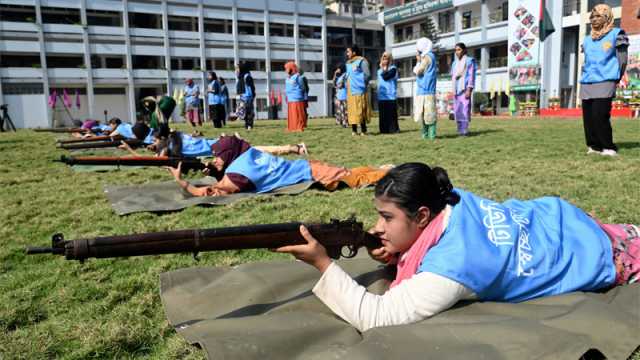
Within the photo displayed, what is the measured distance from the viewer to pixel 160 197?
6246mm

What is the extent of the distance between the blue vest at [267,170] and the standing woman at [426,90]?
6.39m

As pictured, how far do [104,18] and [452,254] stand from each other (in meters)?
55.5

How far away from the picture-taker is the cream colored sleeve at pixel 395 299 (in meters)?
2.30

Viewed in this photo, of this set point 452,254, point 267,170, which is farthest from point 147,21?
point 452,254

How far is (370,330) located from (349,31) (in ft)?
221

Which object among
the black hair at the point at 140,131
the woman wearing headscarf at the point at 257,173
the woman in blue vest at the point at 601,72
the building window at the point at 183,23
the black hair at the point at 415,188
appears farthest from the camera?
the building window at the point at 183,23

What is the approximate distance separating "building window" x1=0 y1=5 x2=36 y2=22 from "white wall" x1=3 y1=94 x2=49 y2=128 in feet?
24.0

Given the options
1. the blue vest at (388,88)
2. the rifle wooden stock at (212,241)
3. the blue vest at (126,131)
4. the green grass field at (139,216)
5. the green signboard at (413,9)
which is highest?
the green signboard at (413,9)

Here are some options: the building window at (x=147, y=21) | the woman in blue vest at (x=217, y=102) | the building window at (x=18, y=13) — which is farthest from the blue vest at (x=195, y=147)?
the building window at (x=147, y=21)

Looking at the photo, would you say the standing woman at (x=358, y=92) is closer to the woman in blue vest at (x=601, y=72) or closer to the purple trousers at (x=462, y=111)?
the purple trousers at (x=462, y=111)

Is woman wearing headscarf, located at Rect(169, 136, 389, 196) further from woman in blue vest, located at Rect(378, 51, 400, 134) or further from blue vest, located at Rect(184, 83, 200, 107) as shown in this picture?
blue vest, located at Rect(184, 83, 200, 107)

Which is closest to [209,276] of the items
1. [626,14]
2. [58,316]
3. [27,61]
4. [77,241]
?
[58,316]

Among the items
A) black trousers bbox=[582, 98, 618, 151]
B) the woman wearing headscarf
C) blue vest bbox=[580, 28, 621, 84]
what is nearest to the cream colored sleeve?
the woman wearing headscarf

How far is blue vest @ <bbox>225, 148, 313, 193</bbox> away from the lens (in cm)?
633
